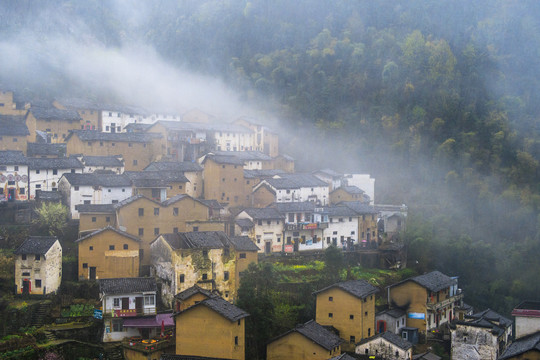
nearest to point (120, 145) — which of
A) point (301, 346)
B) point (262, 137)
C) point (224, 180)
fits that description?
point (224, 180)

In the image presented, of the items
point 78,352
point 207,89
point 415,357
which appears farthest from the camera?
point 207,89

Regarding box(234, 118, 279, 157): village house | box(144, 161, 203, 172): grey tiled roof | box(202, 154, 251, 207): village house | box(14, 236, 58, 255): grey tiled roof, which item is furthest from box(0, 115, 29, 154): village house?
box(234, 118, 279, 157): village house

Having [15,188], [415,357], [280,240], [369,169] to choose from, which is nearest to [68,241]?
[15,188]

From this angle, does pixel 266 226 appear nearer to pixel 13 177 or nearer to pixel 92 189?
pixel 92 189

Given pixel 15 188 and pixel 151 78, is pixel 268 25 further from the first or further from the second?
pixel 15 188

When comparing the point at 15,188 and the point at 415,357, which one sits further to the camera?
the point at 15,188

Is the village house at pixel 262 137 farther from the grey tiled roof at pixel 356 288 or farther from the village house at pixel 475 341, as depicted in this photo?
the village house at pixel 475 341
